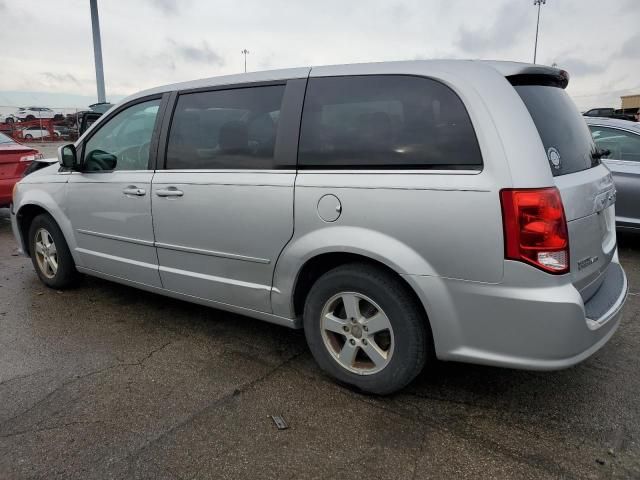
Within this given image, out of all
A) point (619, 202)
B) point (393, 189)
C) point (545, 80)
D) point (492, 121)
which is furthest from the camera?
point (619, 202)

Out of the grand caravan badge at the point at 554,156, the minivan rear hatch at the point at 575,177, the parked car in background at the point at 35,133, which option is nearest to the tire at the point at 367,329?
the minivan rear hatch at the point at 575,177

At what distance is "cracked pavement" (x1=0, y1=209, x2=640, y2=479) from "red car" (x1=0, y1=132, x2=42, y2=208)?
→ 445 centimetres

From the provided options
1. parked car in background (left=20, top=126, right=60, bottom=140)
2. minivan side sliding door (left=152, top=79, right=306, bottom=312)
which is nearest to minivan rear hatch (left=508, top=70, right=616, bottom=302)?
minivan side sliding door (left=152, top=79, right=306, bottom=312)

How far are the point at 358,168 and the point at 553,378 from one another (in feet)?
5.57

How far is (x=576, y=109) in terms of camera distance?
3.06m

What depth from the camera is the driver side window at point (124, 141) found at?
150 inches

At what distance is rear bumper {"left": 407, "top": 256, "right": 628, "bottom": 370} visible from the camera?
2.30 m

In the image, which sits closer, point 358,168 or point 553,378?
point 358,168

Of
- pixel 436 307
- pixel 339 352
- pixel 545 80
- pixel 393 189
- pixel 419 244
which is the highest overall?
pixel 545 80

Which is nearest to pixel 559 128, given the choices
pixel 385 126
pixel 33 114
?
pixel 385 126

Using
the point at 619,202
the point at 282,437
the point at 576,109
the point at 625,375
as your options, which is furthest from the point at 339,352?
the point at 619,202

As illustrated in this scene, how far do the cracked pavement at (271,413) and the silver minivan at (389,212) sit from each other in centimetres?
30

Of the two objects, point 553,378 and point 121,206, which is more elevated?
point 121,206

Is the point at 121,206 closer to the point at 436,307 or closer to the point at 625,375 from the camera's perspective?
the point at 436,307
